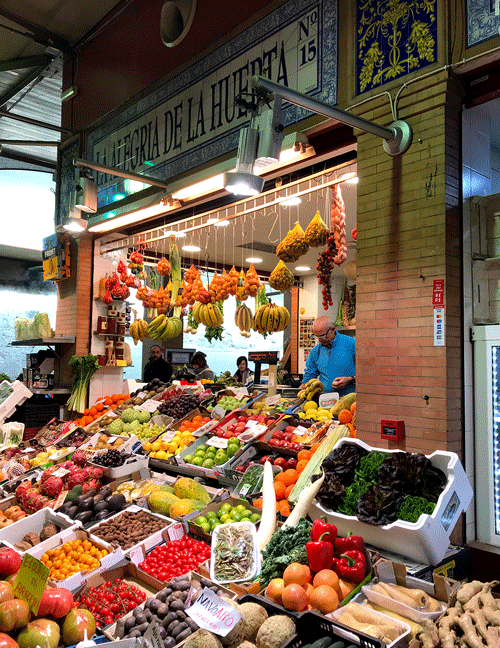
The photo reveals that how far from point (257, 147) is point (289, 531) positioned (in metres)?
2.20

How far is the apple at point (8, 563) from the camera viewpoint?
2.48 meters

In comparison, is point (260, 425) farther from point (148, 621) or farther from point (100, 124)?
point (100, 124)

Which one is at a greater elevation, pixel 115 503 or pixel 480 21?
pixel 480 21

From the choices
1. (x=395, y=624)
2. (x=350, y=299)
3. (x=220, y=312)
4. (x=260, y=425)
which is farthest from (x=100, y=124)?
(x=395, y=624)

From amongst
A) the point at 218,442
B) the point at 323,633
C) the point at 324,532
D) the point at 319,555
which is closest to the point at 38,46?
the point at 218,442

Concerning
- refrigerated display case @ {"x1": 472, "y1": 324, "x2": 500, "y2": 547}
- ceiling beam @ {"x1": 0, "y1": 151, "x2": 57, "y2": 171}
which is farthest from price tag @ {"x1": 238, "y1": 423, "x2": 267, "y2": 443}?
ceiling beam @ {"x1": 0, "y1": 151, "x2": 57, "y2": 171}

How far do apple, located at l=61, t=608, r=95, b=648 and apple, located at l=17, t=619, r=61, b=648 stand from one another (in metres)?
0.07

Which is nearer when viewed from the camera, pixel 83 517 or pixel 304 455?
pixel 83 517

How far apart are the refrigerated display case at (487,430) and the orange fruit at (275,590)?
1.66 meters

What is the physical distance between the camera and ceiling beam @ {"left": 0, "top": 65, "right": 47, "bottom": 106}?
8.87 metres

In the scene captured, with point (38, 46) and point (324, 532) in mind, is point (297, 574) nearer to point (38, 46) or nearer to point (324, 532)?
point (324, 532)

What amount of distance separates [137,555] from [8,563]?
909mm

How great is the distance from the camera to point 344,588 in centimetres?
246

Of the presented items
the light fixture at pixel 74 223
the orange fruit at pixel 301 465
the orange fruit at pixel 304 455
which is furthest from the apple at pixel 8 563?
the light fixture at pixel 74 223
